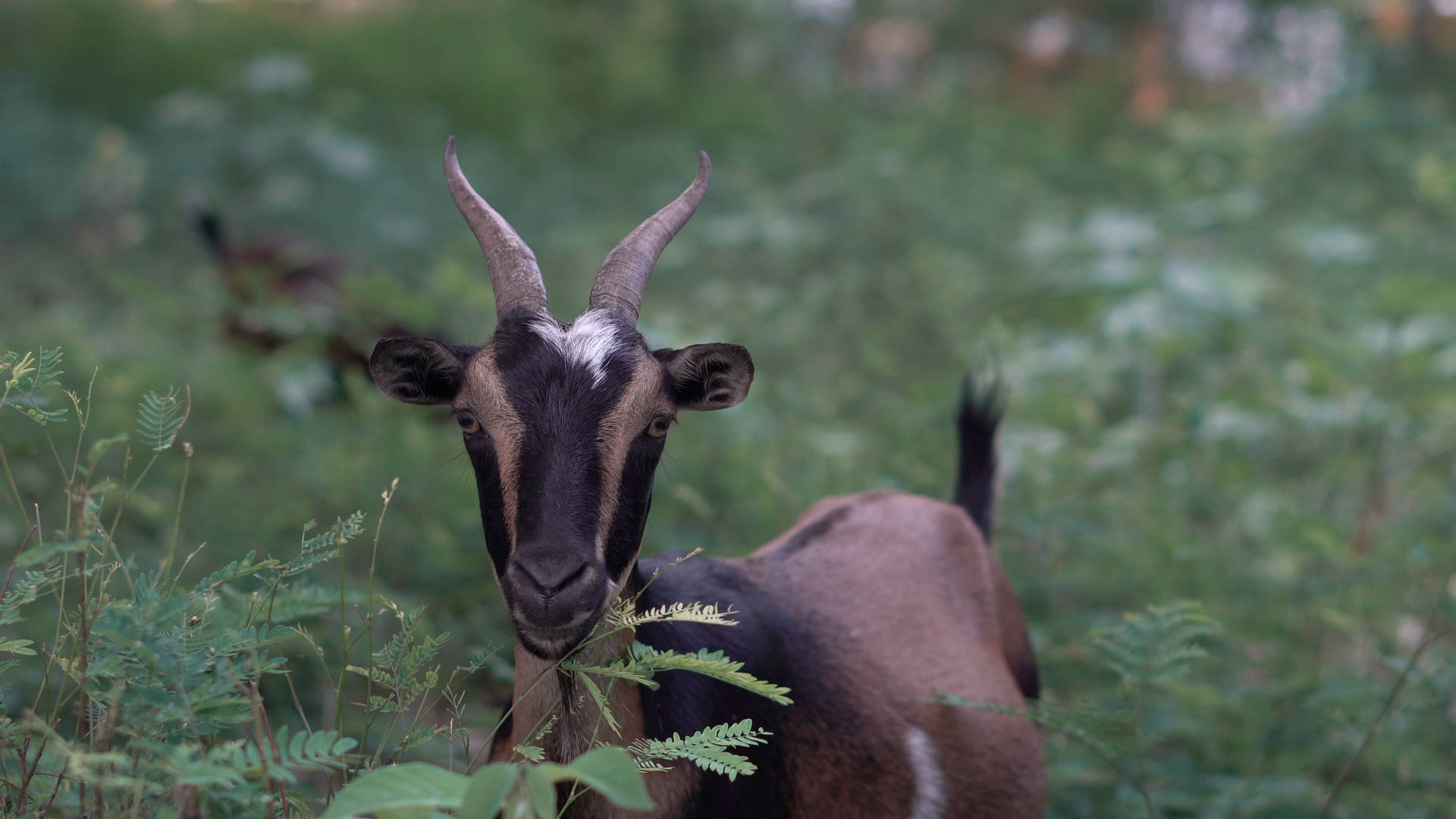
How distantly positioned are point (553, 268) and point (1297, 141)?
9.97 metres

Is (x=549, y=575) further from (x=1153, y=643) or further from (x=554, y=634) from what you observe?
(x=1153, y=643)

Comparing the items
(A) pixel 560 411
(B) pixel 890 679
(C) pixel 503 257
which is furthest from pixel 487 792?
(B) pixel 890 679

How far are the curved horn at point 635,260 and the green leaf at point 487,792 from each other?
1279mm

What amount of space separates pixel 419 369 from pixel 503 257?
0.35 meters

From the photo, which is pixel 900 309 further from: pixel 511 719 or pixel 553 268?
pixel 511 719

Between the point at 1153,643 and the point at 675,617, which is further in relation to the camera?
the point at 1153,643

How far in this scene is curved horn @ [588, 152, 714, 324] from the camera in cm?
275

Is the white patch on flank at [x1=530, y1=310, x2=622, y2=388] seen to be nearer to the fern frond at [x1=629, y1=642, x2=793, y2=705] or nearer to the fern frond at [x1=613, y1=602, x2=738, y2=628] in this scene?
the fern frond at [x1=613, y1=602, x2=738, y2=628]

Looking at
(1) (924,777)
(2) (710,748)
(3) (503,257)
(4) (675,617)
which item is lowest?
(1) (924,777)

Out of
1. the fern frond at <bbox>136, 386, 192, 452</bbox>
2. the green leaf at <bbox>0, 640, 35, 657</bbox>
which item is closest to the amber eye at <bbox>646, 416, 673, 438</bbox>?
the fern frond at <bbox>136, 386, 192, 452</bbox>

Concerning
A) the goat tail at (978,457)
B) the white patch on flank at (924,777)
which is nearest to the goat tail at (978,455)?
the goat tail at (978,457)

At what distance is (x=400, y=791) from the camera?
1.60 metres

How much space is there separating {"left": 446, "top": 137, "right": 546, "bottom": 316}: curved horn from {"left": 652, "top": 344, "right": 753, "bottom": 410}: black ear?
340 mm

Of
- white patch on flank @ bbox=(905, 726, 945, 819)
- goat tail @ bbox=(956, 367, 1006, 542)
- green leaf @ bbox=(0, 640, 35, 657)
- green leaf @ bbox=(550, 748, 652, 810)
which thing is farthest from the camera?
goat tail @ bbox=(956, 367, 1006, 542)
